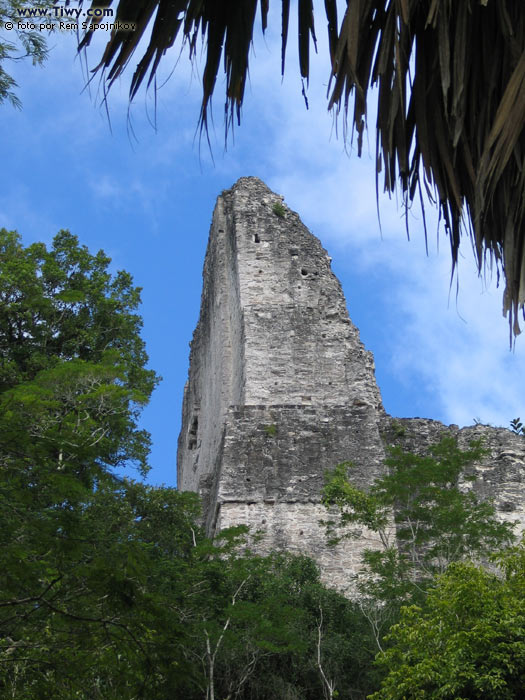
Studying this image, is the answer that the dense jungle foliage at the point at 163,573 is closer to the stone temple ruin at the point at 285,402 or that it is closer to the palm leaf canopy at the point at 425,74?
the stone temple ruin at the point at 285,402

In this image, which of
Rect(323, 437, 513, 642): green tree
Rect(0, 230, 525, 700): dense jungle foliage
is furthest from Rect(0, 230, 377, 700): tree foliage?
Rect(323, 437, 513, 642): green tree

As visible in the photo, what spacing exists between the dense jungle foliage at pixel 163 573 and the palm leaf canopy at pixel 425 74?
3.18m

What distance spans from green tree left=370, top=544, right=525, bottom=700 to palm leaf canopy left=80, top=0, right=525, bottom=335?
5.32m

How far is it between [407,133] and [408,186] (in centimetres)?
16

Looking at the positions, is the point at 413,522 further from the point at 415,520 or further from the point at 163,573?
the point at 163,573

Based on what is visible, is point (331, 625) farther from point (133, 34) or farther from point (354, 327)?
point (133, 34)

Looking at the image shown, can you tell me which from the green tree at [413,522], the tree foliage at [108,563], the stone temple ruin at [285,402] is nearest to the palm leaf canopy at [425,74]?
the tree foliage at [108,563]

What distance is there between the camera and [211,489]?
16656mm

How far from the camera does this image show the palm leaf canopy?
107 inches

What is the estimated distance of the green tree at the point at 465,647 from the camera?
757cm

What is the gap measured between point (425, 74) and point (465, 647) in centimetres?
591

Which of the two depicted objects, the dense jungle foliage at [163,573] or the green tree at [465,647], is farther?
the green tree at [465,647]

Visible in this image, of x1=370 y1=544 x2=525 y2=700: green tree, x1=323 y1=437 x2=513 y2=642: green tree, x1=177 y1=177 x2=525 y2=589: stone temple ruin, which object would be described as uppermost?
x1=177 y1=177 x2=525 y2=589: stone temple ruin

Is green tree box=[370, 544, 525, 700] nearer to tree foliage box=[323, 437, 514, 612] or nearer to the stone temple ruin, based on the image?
tree foliage box=[323, 437, 514, 612]
